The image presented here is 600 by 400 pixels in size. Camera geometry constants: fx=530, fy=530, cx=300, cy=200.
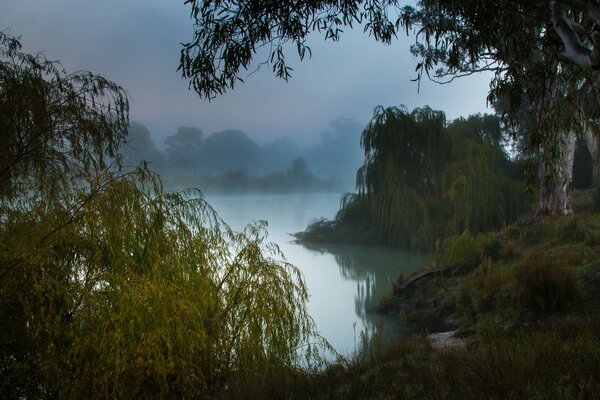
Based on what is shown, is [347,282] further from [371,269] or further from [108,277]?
[108,277]

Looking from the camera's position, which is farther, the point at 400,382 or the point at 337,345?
the point at 337,345

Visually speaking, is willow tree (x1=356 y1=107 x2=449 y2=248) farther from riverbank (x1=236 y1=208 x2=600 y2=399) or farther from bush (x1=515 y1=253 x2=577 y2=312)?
bush (x1=515 y1=253 x2=577 y2=312)

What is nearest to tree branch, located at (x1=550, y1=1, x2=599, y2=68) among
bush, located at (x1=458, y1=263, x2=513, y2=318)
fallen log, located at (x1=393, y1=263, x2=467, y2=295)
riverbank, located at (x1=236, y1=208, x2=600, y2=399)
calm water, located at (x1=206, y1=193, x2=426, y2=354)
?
riverbank, located at (x1=236, y1=208, x2=600, y2=399)

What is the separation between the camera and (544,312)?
300 inches

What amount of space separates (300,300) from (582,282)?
449 cm

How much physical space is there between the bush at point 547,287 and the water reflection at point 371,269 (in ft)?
9.98

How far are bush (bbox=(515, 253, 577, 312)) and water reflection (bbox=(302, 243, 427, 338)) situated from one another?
3.04m

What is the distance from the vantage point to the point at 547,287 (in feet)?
25.5

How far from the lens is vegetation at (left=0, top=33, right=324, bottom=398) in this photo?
474cm

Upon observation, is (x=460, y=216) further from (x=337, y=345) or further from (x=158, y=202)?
(x=158, y=202)

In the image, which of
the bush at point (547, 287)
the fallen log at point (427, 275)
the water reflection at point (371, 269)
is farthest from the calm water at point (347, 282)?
the bush at point (547, 287)

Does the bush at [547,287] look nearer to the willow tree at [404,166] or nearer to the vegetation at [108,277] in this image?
the vegetation at [108,277]

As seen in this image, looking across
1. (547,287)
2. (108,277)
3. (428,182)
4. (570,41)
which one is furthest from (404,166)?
(108,277)

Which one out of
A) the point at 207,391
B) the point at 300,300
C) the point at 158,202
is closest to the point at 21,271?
the point at 158,202
